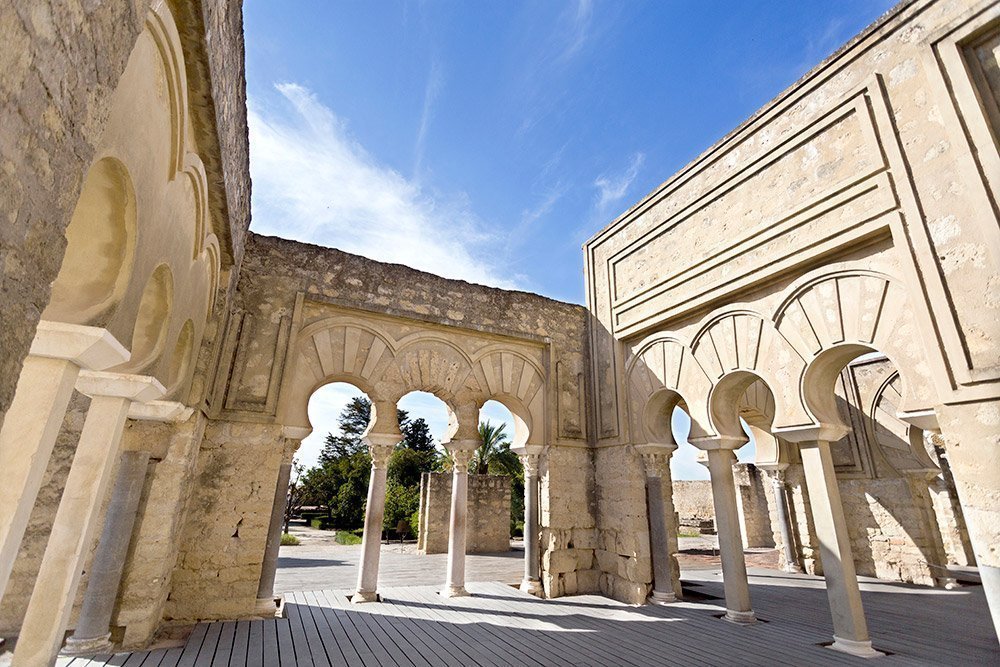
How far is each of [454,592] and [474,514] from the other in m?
6.56

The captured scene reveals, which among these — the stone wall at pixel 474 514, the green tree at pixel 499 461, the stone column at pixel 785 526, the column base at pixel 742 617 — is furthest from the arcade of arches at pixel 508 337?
the green tree at pixel 499 461

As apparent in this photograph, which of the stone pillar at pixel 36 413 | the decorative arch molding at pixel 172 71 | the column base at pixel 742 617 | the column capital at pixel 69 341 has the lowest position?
the column base at pixel 742 617

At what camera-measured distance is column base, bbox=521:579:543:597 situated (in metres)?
6.37

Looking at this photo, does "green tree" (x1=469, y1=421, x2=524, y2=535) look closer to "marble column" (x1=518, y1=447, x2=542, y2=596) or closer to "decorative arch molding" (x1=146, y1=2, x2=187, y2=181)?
"marble column" (x1=518, y1=447, x2=542, y2=596)

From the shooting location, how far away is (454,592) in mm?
6156

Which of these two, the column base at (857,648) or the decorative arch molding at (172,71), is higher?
the decorative arch molding at (172,71)

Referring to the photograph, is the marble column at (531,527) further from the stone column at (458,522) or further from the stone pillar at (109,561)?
the stone pillar at (109,561)

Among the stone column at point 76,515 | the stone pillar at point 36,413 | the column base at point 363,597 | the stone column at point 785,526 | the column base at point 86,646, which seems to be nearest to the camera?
the stone pillar at point 36,413

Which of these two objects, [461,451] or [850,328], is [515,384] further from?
[850,328]

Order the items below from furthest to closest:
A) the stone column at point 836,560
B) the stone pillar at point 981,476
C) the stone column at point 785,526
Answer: the stone column at point 785,526
the stone column at point 836,560
the stone pillar at point 981,476

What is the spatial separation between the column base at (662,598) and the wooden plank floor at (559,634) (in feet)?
0.41

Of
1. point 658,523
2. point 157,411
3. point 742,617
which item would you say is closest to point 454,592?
point 658,523

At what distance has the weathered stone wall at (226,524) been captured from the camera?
4688mm

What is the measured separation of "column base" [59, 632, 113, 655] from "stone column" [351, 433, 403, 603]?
2.37m
